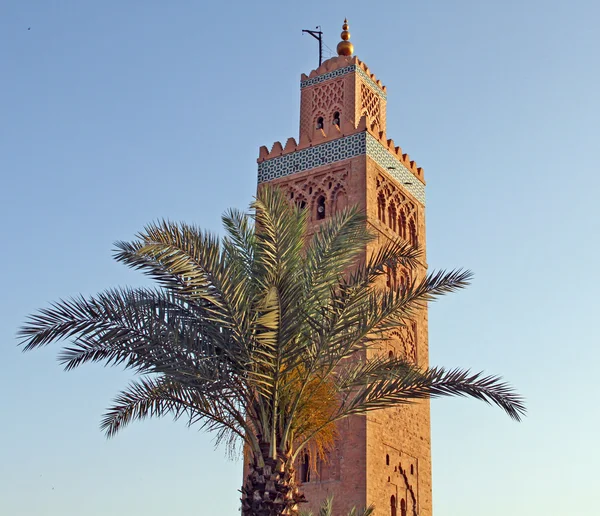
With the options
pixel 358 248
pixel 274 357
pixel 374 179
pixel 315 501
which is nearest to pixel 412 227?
pixel 374 179

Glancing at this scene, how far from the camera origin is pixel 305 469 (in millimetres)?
14031

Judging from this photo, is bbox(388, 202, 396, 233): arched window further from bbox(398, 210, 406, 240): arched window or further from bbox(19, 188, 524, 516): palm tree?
bbox(19, 188, 524, 516): palm tree

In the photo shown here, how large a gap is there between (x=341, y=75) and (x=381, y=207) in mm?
2930

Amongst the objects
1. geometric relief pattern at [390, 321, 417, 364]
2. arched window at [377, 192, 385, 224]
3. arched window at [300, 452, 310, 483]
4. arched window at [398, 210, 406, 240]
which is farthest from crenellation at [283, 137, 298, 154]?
arched window at [300, 452, 310, 483]

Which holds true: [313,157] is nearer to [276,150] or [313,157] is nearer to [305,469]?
[276,150]

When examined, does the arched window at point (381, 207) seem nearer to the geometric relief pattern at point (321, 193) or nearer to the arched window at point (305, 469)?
the geometric relief pattern at point (321, 193)

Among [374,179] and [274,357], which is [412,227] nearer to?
[374,179]

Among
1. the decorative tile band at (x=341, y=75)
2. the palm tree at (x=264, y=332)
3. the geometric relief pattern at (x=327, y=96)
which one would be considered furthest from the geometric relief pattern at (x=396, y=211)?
the palm tree at (x=264, y=332)

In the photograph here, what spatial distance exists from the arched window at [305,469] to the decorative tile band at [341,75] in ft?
24.0

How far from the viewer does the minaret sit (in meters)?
13.6

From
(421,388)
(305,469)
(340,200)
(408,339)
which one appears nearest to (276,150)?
(340,200)

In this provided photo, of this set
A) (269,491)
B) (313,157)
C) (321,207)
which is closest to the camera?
(269,491)

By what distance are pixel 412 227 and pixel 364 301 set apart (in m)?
8.63

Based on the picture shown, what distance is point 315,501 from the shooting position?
13.6 meters
